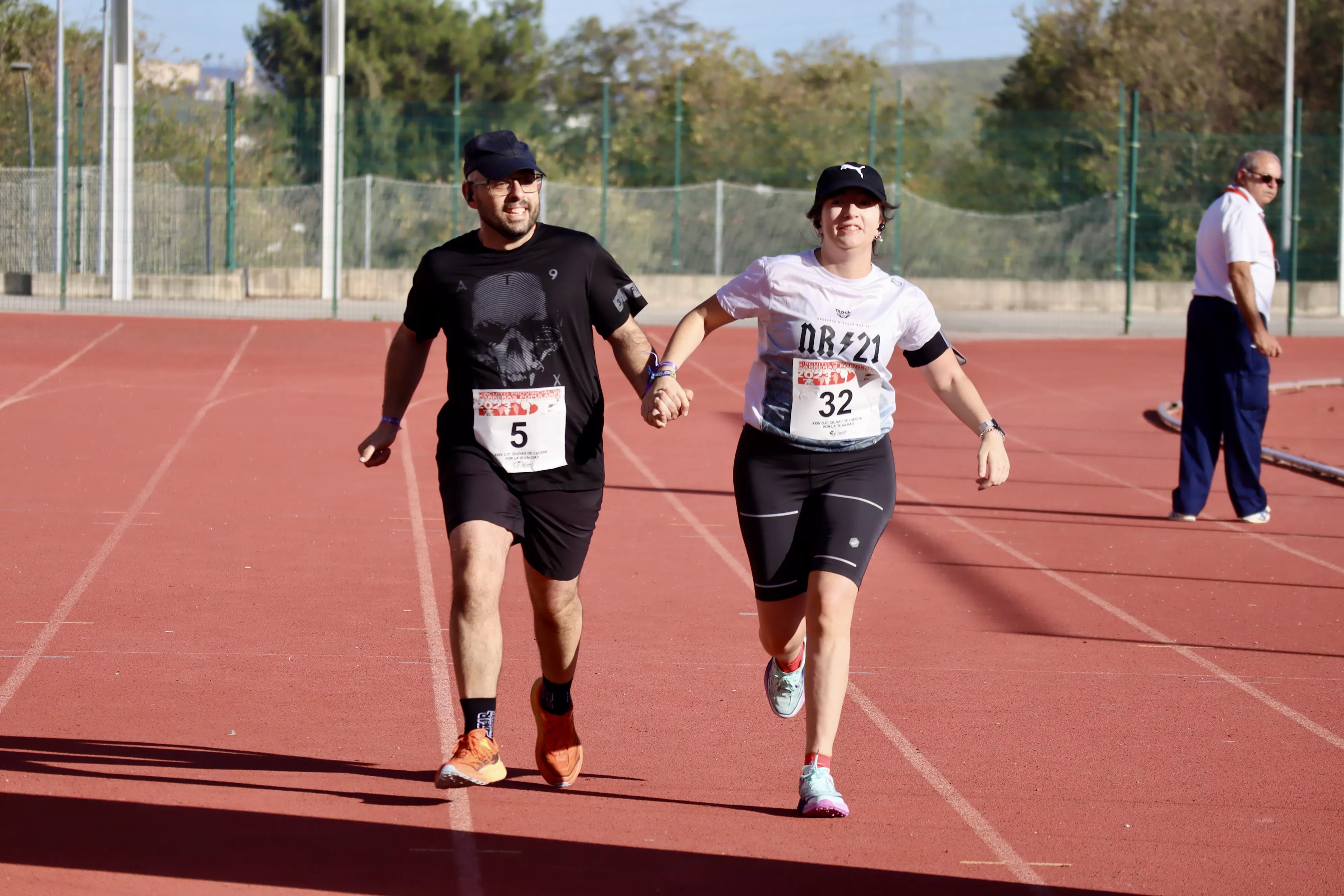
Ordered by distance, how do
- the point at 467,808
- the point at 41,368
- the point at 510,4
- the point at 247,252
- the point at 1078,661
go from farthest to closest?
the point at 510,4
the point at 247,252
the point at 41,368
the point at 1078,661
the point at 467,808

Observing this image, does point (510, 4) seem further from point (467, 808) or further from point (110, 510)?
point (467, 808)

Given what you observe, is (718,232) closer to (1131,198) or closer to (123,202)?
(1131,198)

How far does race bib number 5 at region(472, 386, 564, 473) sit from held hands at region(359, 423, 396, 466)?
0.38 m

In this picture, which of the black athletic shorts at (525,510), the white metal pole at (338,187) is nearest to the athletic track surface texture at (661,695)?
the black athletic shorts at (525,510)

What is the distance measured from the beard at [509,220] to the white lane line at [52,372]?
10.6 meters

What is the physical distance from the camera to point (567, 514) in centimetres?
484

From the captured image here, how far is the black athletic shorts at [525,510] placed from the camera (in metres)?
4.73

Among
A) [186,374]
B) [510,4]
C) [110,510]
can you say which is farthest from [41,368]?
[510,4]

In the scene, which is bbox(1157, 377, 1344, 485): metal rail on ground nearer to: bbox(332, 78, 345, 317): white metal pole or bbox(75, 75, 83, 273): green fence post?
bbox(332, 78, 345, 317): white metal pole

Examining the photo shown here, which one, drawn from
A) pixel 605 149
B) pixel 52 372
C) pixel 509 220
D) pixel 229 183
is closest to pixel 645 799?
pixel 509 220

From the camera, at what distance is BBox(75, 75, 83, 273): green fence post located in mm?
23078

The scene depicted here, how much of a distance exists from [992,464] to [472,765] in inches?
69.0

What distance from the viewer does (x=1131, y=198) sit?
22609 millimetres

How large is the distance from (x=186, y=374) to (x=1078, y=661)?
12.7 metres
